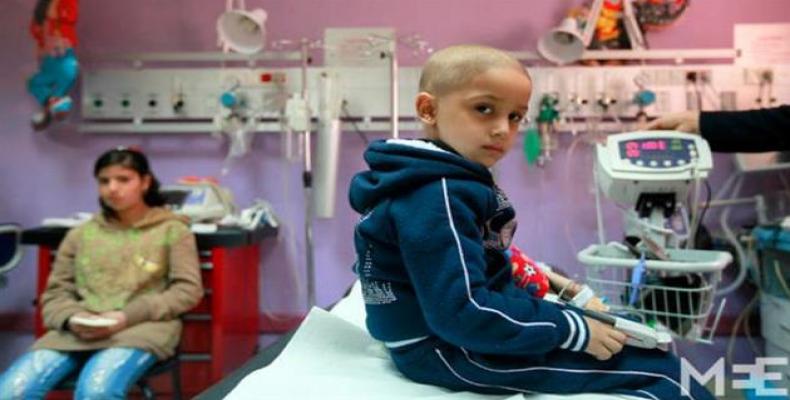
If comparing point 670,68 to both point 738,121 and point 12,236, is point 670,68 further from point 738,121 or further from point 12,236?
point 12,236

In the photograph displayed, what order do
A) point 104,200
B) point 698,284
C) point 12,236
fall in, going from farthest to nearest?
point 12,236
point 104,200
point 698,284

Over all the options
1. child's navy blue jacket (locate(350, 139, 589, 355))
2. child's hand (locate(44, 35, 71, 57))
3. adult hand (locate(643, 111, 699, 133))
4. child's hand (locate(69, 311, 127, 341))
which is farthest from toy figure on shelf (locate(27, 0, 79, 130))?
adult hand (locate(643, 111, 699, 133))

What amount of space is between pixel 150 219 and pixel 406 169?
4.61ft

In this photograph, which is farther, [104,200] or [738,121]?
[104,200]

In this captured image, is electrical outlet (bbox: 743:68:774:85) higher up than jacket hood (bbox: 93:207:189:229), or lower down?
higher up

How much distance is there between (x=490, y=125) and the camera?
101cm

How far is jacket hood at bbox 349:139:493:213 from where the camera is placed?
3.15ft

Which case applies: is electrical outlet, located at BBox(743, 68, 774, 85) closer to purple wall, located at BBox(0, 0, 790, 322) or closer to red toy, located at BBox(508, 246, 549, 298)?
purple wall, located at BBox(0, 0, 790, 322)

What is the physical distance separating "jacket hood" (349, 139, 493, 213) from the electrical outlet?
6.60ft

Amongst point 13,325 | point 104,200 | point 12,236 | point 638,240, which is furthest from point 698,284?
point 13,325

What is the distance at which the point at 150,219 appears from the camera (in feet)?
6.84

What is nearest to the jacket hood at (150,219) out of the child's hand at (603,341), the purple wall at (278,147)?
the purple wall at (278,147)

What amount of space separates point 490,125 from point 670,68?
1.85 m

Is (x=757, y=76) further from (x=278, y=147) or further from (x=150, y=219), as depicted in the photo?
(x=150, y=219)
